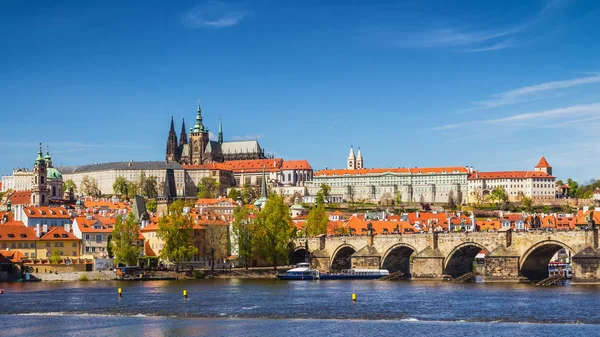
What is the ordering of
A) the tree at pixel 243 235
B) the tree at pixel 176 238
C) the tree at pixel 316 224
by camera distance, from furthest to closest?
1. the tree at pixel 316 224
2. the tree at pixel 243 235
3. the tree at pixel 176 238

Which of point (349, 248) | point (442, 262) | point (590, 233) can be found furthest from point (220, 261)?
point (590, 233)

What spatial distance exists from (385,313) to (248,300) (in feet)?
38.9

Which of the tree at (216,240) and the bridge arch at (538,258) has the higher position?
the tree at (216,240)

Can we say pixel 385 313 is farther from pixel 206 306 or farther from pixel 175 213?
pixel 175 213

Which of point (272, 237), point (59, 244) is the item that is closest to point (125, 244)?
point (59, 244)

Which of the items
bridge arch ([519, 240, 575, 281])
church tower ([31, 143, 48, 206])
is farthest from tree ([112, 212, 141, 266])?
church tower ([31, 143, 48, 206])

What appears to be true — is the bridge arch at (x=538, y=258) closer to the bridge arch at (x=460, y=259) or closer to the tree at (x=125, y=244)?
the bridge arch at (x=460, y=259)

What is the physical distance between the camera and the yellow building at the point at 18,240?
85000 mm

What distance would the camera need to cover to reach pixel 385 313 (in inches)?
2048

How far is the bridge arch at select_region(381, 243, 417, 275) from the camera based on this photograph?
8400 cm

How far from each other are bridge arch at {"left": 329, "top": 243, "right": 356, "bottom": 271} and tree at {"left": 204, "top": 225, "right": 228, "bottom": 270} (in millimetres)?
10922

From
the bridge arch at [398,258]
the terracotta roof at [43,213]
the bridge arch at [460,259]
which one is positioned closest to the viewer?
the bridge arch at [460,259]

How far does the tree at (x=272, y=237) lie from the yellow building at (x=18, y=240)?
1990cm

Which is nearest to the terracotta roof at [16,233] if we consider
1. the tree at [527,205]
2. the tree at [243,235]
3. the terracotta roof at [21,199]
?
the tree at [243,235]
